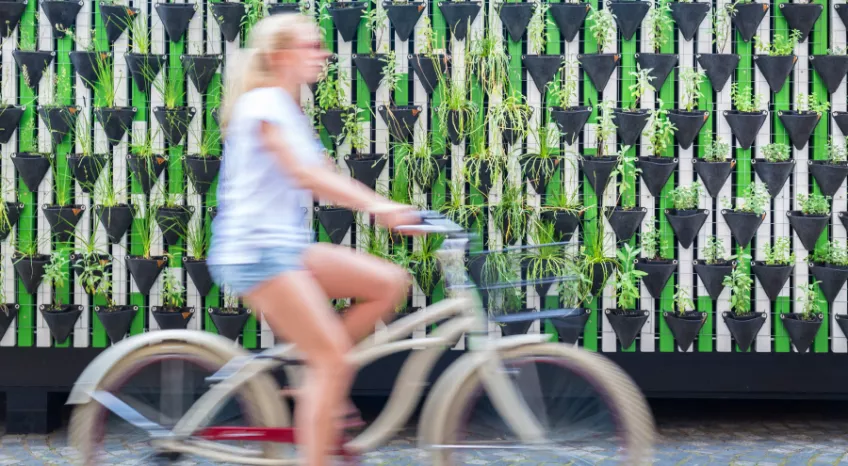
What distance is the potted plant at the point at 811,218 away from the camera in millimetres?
5301

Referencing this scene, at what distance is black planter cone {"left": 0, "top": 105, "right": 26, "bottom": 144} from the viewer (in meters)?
5.34

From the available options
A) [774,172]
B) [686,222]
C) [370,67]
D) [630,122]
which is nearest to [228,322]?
[370,67]

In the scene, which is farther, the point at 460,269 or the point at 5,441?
the point at 5,441

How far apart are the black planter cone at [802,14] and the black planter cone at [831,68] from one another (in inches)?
7.1

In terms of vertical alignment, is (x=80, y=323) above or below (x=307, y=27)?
below

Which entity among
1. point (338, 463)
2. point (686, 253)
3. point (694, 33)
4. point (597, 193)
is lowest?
point (338, 463)

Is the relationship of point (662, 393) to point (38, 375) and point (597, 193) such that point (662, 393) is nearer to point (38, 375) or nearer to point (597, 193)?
point (597, 193)

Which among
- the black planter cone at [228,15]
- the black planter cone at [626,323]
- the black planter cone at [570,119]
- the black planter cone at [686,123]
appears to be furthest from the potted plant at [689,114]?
the black planter cone at [228,15]

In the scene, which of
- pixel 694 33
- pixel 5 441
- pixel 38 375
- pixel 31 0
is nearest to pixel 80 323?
pixel 38 375

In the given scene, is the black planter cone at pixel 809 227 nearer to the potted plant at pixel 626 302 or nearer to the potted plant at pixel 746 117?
the potted plant at pixel 746 117

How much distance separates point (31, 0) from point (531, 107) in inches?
113

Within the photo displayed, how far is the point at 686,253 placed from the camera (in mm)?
5453

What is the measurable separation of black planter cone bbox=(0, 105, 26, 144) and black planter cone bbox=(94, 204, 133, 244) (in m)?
0.66

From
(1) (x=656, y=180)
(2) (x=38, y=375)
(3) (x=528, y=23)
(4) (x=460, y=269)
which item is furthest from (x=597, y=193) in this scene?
(2) (x=38, y=375)
